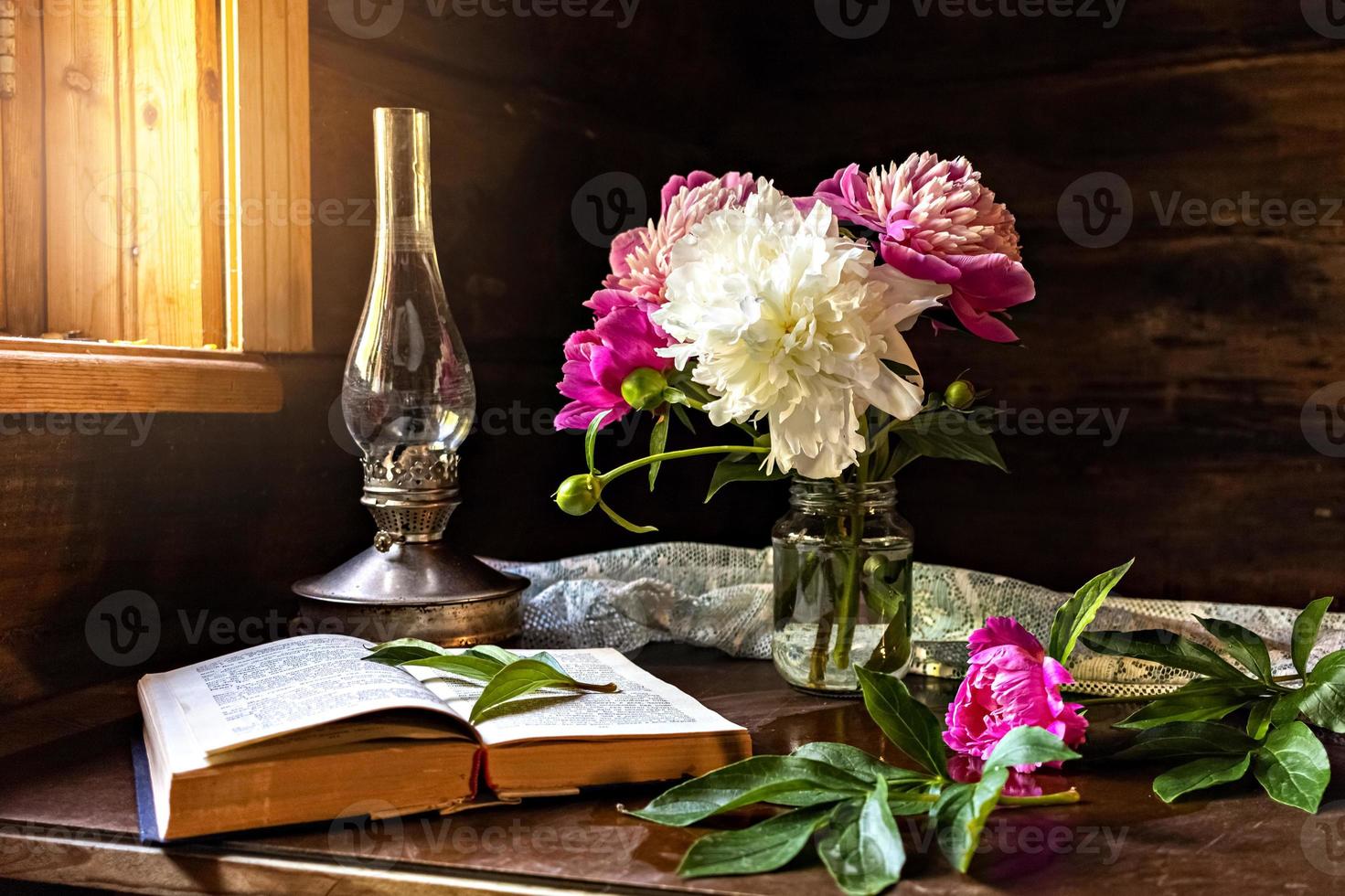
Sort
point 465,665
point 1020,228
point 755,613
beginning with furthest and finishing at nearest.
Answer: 1. point 1020,228
2. point 755,613
3. point 465,665

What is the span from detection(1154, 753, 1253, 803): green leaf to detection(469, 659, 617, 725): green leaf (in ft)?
1.16

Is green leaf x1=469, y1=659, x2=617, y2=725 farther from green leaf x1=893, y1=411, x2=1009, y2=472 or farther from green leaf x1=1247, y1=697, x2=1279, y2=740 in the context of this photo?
green leaf x1=1247, y1=697, x2=1279, y2=740

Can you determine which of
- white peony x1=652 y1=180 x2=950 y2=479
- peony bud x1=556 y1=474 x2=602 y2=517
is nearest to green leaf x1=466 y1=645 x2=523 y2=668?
peony bud x1=556 y1=474 x2=602 y2=517

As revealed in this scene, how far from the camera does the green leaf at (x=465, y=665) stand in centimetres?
80

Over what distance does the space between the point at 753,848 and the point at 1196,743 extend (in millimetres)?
312

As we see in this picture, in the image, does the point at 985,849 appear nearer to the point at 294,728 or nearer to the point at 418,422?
the point at 294,728

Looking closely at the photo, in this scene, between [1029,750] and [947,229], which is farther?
[947,229]

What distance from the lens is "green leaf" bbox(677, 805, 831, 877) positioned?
22.4 inches

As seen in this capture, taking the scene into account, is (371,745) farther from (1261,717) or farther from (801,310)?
(1261,717)

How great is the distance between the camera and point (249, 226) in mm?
1158

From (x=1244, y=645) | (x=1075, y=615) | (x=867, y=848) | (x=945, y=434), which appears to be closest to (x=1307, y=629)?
(x=1244, y=645)

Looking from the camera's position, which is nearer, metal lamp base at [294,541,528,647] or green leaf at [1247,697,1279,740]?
green leaf at [1247,697,1279,740]

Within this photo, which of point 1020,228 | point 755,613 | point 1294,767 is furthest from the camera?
point 1020,228

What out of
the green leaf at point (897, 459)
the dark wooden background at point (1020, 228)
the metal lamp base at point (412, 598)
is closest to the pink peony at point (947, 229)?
the green leaf at point (897, 459)
